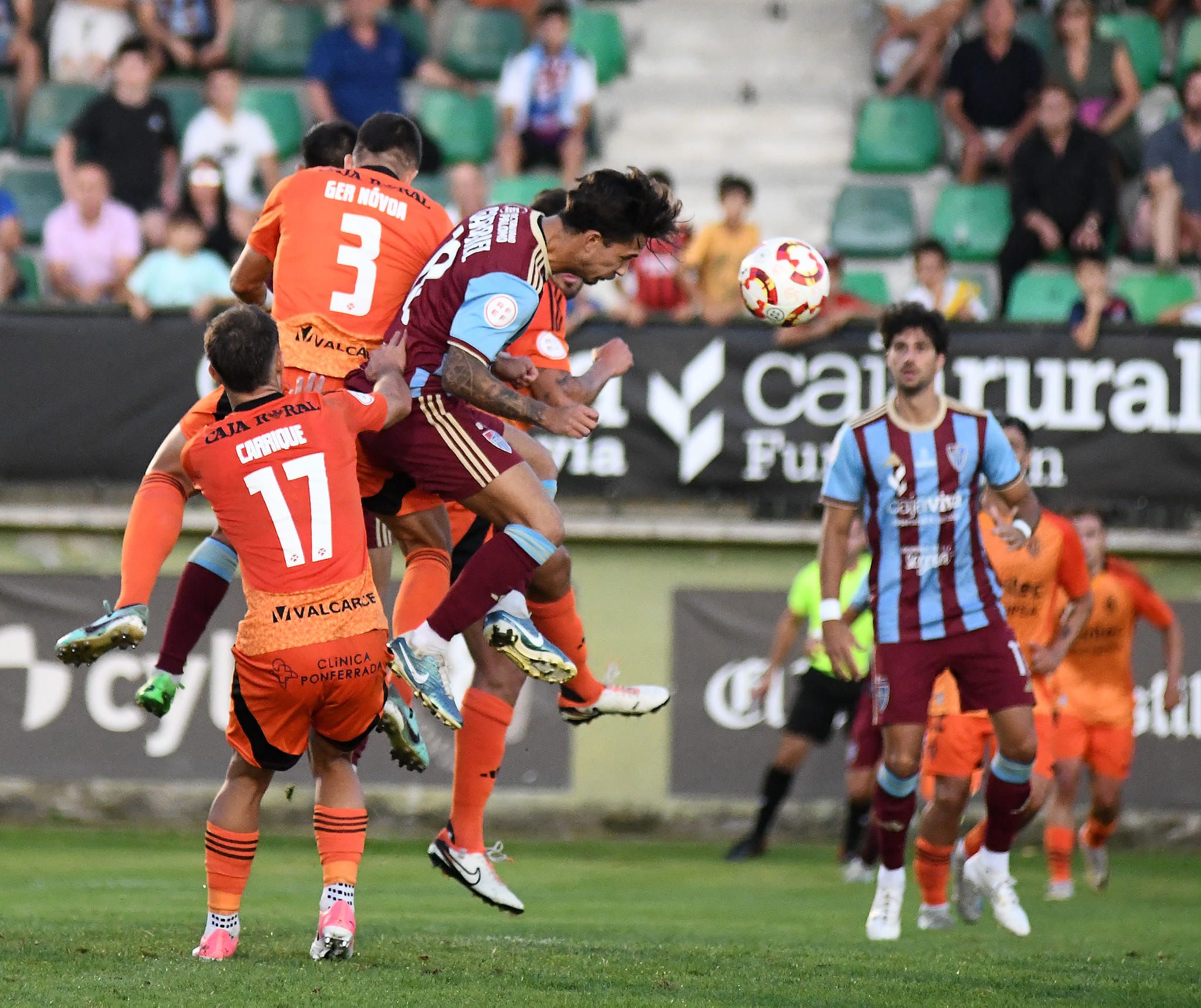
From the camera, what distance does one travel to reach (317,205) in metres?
6.78

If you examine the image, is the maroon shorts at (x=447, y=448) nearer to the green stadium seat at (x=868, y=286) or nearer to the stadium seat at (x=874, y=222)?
the green stadium seat at (x=868, y=286)

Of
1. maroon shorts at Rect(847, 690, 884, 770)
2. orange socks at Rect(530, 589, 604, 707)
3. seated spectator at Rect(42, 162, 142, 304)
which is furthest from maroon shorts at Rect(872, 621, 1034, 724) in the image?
seated spectator at Rect(42, 162, 142, 304)

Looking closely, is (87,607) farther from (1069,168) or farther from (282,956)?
(1069,168)

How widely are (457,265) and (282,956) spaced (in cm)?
238

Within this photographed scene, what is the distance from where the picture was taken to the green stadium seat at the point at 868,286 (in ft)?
45.0

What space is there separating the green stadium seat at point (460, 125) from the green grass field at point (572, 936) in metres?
5.80

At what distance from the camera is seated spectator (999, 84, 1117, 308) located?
13.7 m

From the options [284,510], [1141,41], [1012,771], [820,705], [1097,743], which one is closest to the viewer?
[284,510]

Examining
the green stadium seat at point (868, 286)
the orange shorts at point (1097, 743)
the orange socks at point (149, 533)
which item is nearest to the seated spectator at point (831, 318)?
the green stadium seat at point (868, 286)

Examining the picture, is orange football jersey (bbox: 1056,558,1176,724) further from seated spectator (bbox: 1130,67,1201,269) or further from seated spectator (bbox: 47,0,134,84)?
seated spectator (bbox: 47,0,134,84)

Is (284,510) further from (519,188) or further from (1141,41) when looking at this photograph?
A: (1141,41)

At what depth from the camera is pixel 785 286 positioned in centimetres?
728

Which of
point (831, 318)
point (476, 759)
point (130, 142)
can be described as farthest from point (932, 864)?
point (130, 142)

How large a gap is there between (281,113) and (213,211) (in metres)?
2.30
